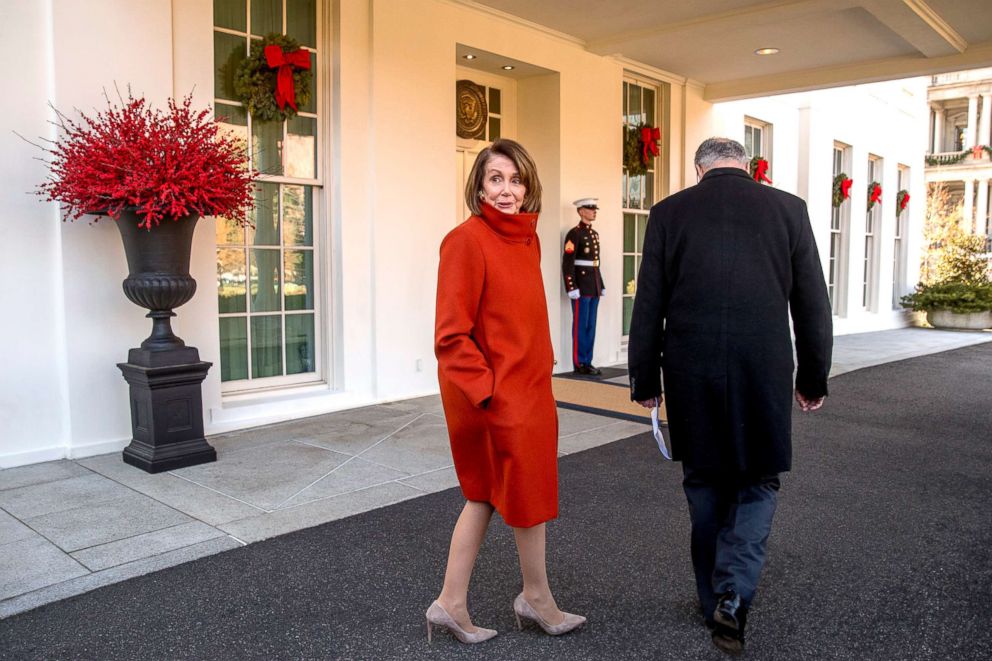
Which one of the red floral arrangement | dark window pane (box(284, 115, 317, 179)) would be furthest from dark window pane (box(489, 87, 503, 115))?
the red floral arrangement

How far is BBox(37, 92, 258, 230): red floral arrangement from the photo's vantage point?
4371 mm

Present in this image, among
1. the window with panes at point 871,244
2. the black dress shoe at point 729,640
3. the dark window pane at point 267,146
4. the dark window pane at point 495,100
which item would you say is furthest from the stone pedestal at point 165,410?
the window with panes at point 871,244

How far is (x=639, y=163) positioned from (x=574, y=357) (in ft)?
8.77

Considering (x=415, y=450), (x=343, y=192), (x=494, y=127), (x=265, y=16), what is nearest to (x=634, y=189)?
(x=494, y=127)

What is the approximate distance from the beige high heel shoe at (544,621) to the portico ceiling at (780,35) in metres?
5.99

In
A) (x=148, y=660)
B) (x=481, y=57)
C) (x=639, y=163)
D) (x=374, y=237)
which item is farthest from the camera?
(x=639, y=163)

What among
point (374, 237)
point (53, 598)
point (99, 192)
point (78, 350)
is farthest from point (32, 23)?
point (53, 598)

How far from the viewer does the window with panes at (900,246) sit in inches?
640

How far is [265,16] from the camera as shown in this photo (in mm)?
5996

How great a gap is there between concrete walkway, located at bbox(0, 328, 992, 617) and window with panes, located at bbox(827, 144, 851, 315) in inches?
370

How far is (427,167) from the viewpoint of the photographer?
7.00 meters

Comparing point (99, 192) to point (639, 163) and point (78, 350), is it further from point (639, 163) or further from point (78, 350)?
point (639, 163)

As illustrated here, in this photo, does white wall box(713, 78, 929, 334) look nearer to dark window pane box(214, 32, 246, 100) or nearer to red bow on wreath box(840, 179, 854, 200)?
red bow on wreath box(840, 179, 854, 200)

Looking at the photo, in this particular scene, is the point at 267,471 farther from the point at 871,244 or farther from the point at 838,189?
the point at 871,244
